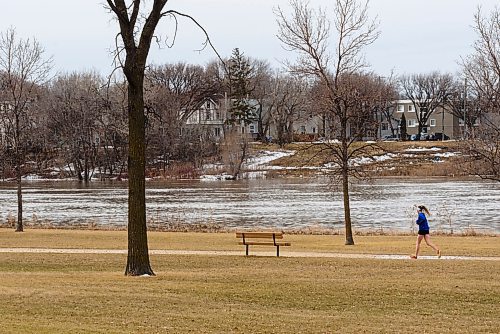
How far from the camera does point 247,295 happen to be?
587 inches

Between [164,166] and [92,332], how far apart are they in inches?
3458

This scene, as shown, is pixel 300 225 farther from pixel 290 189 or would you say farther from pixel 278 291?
pixel 290 189

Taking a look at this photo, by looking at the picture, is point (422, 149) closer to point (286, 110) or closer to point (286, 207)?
point (286, 110)

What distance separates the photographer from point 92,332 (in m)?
11.0

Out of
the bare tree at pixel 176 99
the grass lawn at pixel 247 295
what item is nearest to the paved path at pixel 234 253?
the grass lawn at pixel 247 295

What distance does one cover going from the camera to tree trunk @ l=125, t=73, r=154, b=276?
56.9ft

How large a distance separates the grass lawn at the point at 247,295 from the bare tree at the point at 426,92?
11137cm

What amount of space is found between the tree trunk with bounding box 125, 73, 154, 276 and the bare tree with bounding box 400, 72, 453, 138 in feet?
377

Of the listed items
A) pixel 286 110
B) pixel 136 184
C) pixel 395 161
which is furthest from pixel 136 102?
pixel 286 110

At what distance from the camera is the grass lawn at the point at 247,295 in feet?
39.4

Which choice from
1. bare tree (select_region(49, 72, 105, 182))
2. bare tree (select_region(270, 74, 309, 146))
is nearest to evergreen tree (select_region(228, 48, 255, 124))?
bare tree (select_region(270, 74, 309, 146))

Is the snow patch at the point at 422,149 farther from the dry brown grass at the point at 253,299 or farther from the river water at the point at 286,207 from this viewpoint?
the dry brown grass at the point at 253,299

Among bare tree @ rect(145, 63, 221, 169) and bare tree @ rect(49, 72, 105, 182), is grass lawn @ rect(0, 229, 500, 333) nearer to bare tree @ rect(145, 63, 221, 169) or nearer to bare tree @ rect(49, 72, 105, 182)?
bare tree @ rect(145, 63, 221, 169)

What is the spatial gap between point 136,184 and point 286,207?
104 ft
